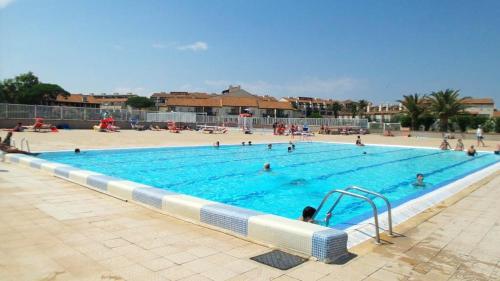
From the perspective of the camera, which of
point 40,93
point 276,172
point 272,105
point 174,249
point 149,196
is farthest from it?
point 272,105

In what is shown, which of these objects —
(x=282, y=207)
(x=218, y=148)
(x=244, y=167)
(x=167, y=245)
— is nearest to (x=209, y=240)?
(x=167, y=245)

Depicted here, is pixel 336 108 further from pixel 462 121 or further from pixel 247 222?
pixel 247 222

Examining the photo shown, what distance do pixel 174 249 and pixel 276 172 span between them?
29.9 ft

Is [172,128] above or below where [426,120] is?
below

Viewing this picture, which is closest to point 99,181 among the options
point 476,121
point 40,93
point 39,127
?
point 39,127

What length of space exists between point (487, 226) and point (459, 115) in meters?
44.0

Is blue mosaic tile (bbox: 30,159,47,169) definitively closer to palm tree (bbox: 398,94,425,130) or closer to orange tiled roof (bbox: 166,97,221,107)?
palm tree (bbox: 398,94,425,130)

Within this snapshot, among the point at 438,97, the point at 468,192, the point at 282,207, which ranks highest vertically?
the point at 438,97

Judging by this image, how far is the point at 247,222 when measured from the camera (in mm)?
4289

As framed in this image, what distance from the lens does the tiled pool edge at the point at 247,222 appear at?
3.70 meters

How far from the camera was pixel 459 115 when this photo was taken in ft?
143

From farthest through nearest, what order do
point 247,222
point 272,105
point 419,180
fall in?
point 272,105
point 419,180
point 247,222

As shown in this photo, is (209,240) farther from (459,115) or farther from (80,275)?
(459,115)

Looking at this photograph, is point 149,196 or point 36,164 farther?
point 36,164
